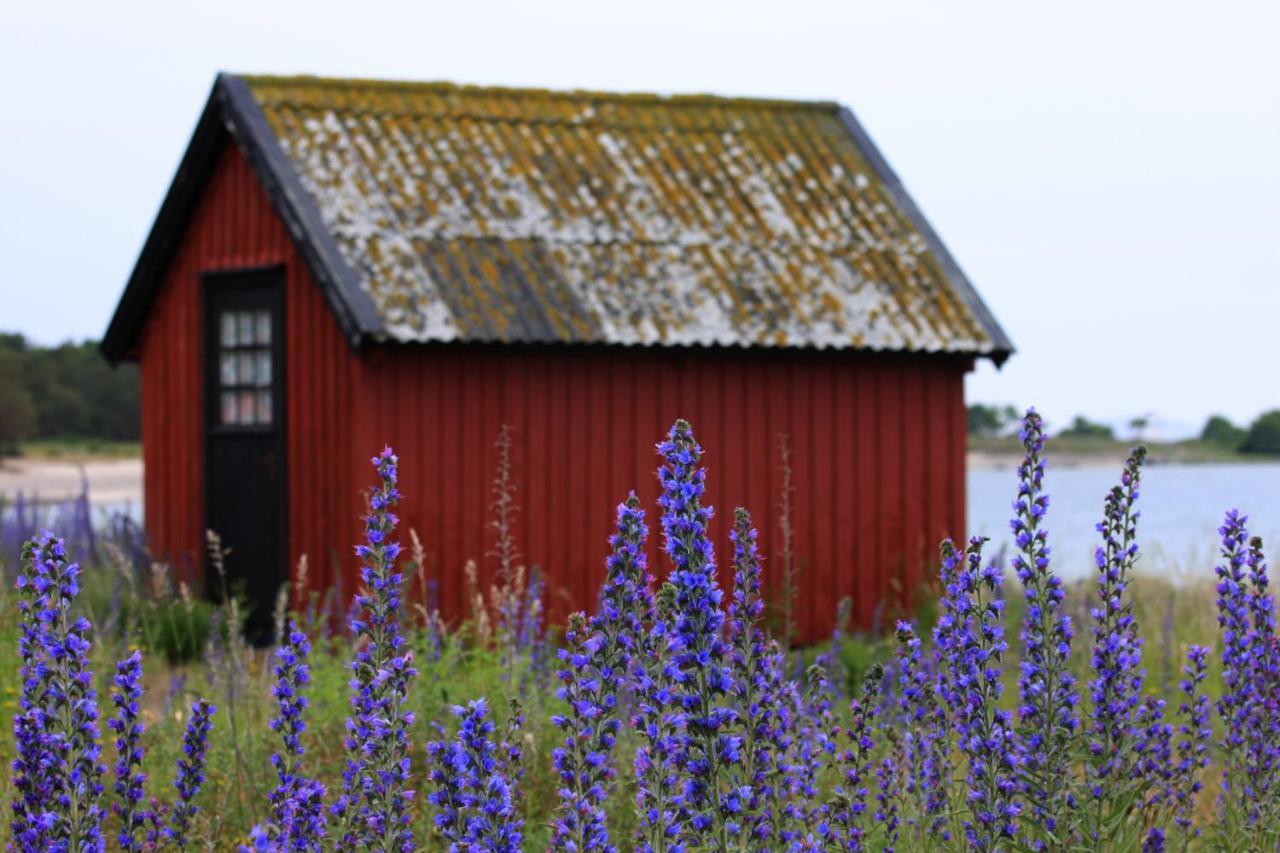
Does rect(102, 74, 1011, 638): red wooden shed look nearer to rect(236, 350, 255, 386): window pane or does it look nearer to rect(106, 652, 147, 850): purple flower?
rect(236, 350, 255, 386): window pane

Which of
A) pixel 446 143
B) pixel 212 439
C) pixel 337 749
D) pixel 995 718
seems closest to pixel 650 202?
pixel 446 143

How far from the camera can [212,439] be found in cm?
1421

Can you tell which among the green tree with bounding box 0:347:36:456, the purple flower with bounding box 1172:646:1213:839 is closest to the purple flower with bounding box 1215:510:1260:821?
the purple flower with bounding box 1172:646:1213:839

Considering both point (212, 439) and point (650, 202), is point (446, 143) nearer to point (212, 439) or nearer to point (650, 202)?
point (650, 202)

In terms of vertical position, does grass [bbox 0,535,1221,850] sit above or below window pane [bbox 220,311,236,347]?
below

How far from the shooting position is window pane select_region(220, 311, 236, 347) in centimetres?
1405

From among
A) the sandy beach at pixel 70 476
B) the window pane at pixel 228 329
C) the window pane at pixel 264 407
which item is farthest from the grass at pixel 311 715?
the sandy beach at pixel 70 476

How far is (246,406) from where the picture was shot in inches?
548

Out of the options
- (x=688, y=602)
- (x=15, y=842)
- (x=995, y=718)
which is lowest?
(x=15, y=842)

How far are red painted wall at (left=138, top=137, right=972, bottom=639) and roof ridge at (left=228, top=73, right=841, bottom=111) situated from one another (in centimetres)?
87

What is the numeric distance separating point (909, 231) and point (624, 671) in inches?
447

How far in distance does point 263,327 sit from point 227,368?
651 mm

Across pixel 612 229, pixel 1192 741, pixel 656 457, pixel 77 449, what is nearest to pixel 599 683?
pixel 1192 741

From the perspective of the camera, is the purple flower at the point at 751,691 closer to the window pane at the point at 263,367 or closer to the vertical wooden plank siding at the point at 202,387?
the vertical wooden plank siding at the point at 202,387
